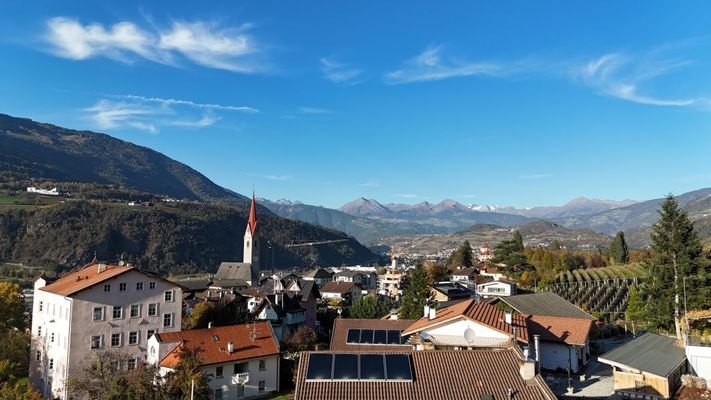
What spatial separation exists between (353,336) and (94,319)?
18.1 meters

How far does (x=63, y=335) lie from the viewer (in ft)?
114

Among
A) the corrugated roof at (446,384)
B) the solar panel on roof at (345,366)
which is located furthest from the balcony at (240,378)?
the solar panel on roof at (345,366)

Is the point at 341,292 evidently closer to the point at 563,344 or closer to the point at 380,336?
the point at 563,344

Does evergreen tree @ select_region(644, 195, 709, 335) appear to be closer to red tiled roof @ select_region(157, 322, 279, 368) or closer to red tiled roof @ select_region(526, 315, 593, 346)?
red tiled roof @ select_region(526, 315, 593, 346)

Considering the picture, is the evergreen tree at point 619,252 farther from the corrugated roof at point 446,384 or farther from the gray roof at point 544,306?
the corrugated roof at point 446,384

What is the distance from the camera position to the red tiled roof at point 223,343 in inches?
1221

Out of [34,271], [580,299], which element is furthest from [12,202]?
[580,299]

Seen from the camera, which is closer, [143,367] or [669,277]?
[143,367]

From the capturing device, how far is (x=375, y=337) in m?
28.9

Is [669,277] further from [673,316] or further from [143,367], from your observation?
[143,367]

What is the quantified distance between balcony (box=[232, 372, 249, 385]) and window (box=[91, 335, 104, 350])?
10.3 m

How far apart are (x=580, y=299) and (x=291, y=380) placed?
40121mm

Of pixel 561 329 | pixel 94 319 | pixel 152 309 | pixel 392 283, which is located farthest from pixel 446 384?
pixel 392 283

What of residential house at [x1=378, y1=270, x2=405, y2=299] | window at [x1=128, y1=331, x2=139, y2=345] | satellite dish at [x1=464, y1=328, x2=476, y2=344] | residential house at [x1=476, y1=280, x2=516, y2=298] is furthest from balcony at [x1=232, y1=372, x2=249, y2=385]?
residential house at [x1=378, y1=270, x2=405, y2=299]
